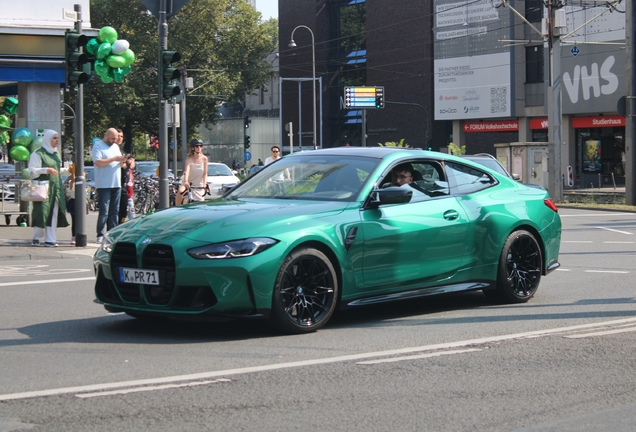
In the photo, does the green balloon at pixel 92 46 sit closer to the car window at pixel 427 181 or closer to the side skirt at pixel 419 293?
the car window at pixel 427 181

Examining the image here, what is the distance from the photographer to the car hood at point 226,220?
721 cm

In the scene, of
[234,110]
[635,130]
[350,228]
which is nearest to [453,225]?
[350,228]

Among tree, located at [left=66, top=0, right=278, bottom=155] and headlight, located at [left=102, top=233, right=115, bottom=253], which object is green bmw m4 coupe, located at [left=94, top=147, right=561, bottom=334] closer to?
headlight, located at [left=102, top=233, right=115, bottom=253]

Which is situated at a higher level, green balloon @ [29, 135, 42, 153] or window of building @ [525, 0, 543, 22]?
window of building @ [525, 0, 543, 22]

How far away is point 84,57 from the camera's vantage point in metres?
16.2

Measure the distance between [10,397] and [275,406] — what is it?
150cm

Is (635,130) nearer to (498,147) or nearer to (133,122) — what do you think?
(498,147)

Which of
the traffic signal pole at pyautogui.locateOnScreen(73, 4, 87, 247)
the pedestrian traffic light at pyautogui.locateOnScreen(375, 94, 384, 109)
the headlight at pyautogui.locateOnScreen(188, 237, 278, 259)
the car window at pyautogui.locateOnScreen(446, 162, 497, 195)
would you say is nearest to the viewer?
the headlight at pyautogui.locateOnScreen(188, 237, 278, 259)

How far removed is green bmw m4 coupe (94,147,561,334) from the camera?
7.16 meters

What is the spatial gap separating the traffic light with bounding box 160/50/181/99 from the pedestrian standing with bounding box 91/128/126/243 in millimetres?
1102

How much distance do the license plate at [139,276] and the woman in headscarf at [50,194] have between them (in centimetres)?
906

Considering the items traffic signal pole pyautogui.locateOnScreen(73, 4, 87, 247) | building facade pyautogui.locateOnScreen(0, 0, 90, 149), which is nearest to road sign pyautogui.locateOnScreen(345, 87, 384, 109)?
building facade pyautogui.locateOnScreen(0, 0, 90, 149)

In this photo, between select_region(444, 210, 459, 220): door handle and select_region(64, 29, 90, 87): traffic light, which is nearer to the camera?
select_region(444, 210, 459, 220): door handle

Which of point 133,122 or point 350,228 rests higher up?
point 133,122
